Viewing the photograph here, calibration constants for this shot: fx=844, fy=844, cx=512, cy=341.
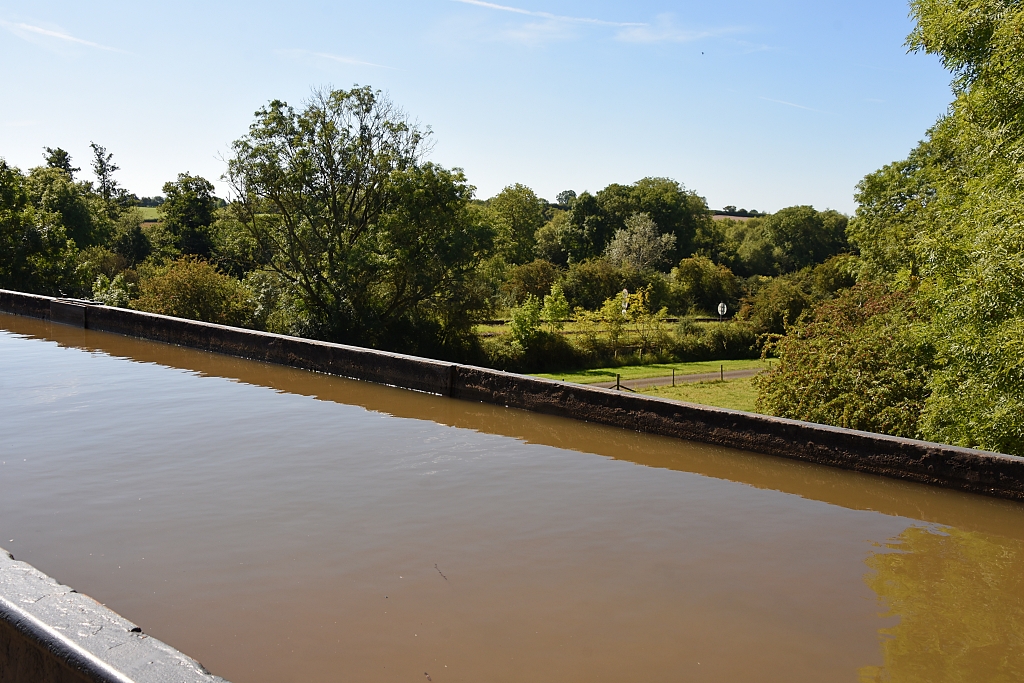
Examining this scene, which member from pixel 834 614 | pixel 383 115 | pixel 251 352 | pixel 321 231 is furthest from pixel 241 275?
pixel 834 614

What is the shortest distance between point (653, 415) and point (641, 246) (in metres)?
64.1

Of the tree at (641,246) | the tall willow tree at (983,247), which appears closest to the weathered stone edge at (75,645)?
the tall willow tree at (983,247)

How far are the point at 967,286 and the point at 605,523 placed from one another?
318 inches

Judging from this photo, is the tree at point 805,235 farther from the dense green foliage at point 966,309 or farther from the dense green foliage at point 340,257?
the dense green foliage at point 966,309

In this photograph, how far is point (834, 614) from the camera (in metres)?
3.53

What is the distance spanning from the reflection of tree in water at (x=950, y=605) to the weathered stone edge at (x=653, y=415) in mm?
772

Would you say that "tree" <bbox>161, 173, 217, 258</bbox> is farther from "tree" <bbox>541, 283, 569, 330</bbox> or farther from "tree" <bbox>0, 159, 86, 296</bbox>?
"tree" <bbox>541, 283, 569, 330</bbox>

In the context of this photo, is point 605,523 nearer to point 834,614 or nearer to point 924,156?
point 834,614

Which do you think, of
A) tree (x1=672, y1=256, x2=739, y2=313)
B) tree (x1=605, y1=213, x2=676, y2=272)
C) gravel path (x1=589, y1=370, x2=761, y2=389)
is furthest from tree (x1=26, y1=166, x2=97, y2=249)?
tree (x1=672, y1=256, x2=739, y2=313)

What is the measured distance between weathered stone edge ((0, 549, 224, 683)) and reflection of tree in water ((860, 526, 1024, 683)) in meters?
2.35

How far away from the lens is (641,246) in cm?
6956

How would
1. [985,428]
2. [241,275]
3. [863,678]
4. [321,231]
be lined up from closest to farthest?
[863,678], [985,428], [321,231], [241,275]

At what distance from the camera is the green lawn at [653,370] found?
1262 inches

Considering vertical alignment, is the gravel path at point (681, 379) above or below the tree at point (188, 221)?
below
